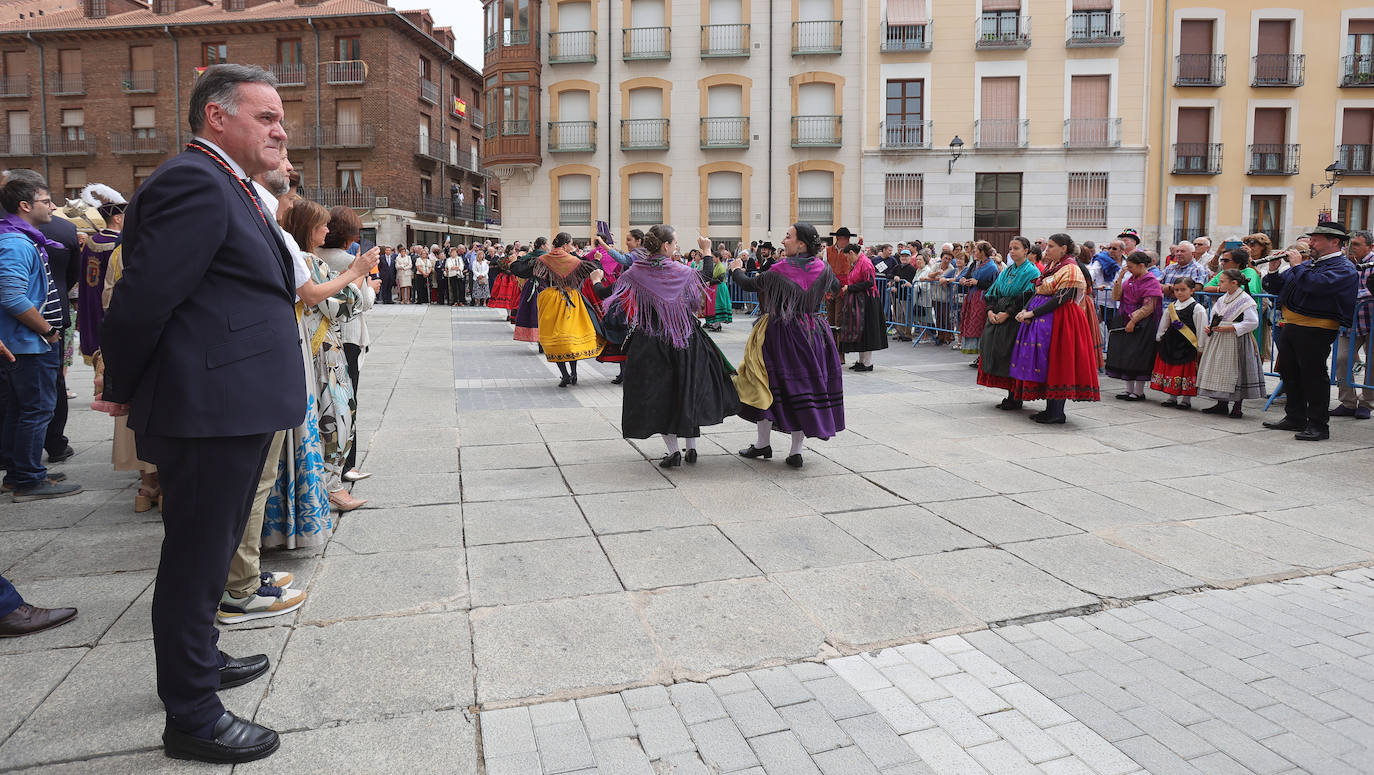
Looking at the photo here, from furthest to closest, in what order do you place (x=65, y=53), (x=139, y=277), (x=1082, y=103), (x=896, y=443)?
(x=65, y=53) < (x=1082, y=103) < (x=896, y=443) < (x=139, y=277)

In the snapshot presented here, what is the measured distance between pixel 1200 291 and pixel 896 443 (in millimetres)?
4984

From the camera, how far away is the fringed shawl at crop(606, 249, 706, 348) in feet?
21.1

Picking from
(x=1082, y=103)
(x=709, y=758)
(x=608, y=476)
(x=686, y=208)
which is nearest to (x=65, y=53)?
(x=686, y=208)

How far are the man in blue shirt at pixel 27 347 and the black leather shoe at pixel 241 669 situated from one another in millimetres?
3230

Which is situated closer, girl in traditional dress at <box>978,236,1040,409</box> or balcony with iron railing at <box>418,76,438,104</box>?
girl in traditional dress at <box>978,236,1040,409</box>

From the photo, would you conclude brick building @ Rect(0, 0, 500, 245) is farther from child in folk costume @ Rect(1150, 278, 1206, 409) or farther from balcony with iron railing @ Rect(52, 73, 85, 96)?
child in folk costume @ Rect(1150, 278, 1206, 409)

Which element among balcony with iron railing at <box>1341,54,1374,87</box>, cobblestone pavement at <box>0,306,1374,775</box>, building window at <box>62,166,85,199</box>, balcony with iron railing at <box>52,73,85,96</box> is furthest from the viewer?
balcony with iron railing at <box>52,73,85,96</box>

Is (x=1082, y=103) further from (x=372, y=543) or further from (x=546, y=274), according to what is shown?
(x=372, y=543)

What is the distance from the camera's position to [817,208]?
31312 mm

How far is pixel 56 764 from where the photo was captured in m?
2.59

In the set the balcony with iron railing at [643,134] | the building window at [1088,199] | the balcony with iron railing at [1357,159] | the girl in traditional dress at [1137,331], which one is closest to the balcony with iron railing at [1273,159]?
the balcony with iron railing at [1357,159]

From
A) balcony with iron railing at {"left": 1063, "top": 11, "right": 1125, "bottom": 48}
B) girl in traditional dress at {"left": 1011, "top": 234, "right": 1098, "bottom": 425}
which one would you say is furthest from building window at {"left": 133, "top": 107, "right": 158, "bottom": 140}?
girl in traditional dress at {"left": 1011, "top": 234, "right": 1098, "bottom": 425}

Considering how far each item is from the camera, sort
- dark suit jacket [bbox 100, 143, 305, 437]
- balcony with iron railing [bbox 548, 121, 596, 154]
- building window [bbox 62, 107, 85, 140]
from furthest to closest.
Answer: building window [bbox 62, 107, 85, 140], balcony with iron railing [bbox 548, 121, 596, 154], dark suit jacket [bbox 100, 143, 305, 437]

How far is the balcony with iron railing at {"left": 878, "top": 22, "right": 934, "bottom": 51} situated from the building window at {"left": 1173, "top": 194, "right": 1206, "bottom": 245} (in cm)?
982
